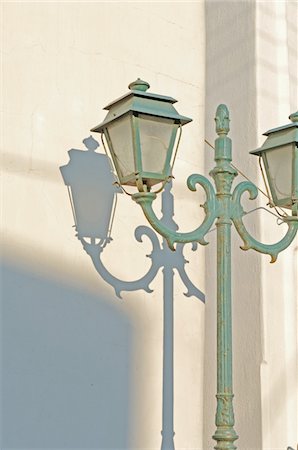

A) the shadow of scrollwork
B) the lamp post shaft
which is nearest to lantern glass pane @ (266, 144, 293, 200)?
the lamp post shaft

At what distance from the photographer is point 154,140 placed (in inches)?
137

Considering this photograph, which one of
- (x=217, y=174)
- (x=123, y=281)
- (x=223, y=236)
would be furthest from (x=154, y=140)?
(x=123, y=281)

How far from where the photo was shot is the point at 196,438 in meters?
4.47

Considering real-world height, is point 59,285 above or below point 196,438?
above

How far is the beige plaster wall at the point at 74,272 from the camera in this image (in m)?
4.09

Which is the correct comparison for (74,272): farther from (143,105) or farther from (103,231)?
(143,105)

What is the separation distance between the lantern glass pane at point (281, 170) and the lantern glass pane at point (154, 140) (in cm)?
47

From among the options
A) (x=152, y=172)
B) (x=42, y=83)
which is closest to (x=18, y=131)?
(x=42, y=83)

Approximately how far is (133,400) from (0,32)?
5.80 ft

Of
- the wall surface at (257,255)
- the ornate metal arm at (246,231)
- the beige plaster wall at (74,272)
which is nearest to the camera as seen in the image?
the ornate metal arm at (246,231)

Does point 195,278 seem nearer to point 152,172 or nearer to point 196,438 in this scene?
point 196,438

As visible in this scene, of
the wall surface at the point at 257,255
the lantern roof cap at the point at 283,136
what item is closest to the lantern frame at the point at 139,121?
the lantern roof cap at the point at 283,136

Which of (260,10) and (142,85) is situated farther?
(260,10)

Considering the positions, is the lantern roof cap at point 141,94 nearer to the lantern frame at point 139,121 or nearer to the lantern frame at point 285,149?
the lantern frame at point 139,121
